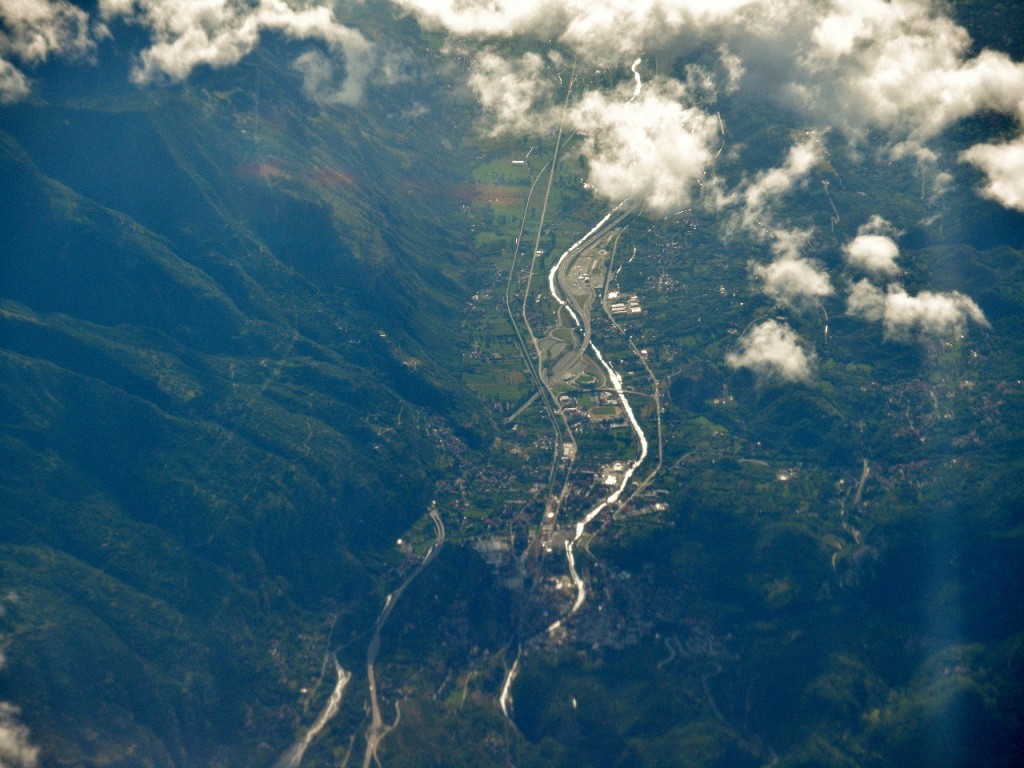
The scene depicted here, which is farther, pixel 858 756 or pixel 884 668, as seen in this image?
pixel 884 668

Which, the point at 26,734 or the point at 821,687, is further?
the point at 821,687

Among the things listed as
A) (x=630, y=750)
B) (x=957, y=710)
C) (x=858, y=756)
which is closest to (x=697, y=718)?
(x=630, y=750)

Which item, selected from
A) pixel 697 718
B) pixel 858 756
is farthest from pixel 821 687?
pixel 697 718

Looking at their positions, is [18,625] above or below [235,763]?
above

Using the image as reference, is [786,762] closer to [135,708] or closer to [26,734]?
[135,708]

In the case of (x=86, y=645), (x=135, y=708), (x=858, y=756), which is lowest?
(x=858, y=756)

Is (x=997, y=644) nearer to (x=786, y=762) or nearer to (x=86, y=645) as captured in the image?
(x=786, y=762)

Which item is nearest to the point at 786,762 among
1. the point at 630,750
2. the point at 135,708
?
the point at 630,750

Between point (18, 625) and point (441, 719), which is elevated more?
point (18, 625)

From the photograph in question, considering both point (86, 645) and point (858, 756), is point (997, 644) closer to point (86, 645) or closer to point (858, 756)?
point (858, 756)
